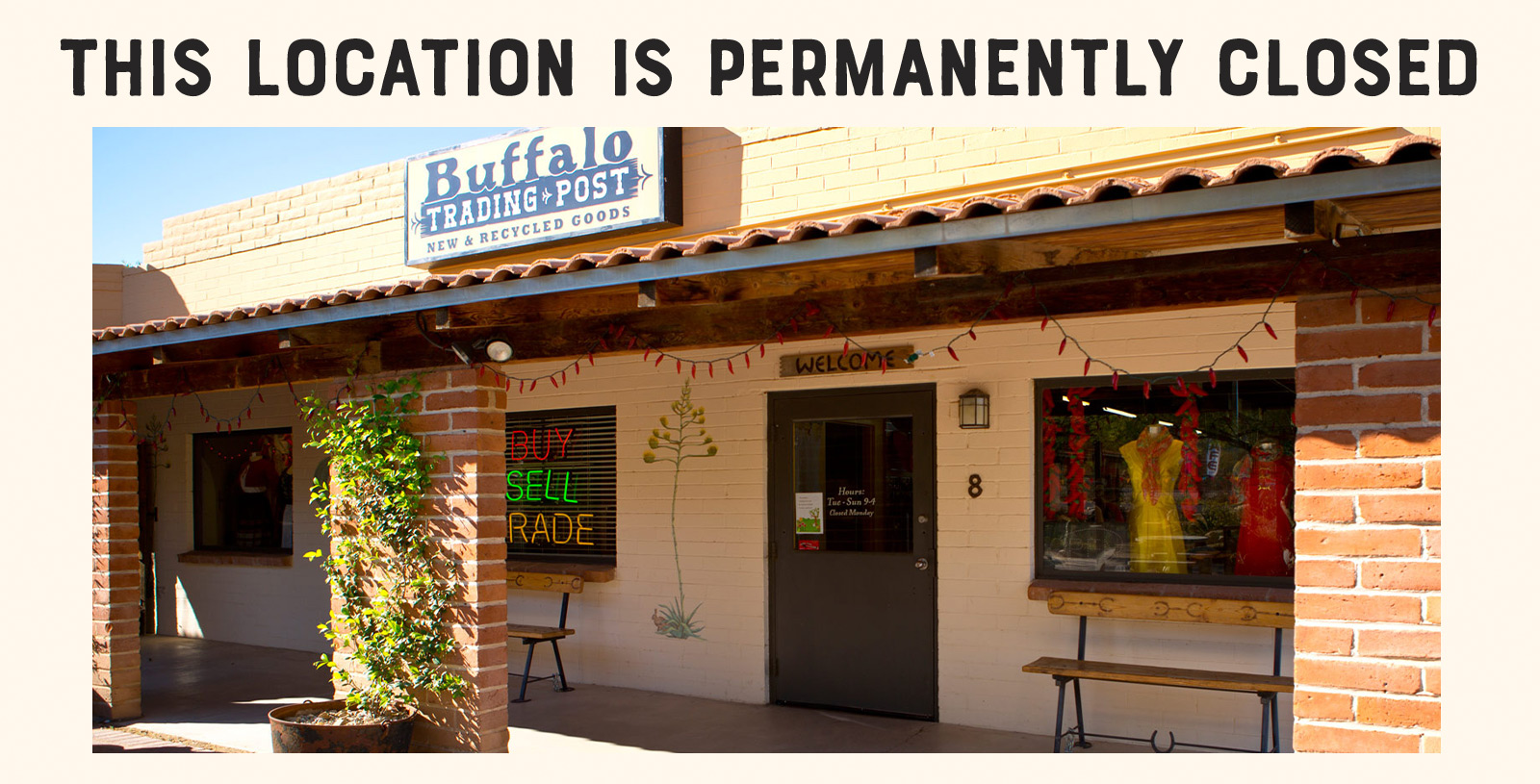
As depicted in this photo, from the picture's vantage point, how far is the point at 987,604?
Result: 677 centimetres

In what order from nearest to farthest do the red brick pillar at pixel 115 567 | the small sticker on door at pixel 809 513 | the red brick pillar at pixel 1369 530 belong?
the red brick pillar at pixel 1369 530, the red brick pillar at pixel 115 567, the small sticker on door at pixel 809 513

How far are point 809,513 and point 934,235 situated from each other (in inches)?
161

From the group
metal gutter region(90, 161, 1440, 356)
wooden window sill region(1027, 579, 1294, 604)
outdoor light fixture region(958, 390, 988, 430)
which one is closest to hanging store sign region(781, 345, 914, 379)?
outdoor light fixture region(958, 390, 988, 430)

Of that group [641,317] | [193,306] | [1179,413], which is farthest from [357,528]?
[193,306]

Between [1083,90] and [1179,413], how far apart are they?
2.34m

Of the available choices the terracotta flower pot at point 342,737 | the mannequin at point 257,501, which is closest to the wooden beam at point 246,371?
the terracotta flower pot at point 342,737

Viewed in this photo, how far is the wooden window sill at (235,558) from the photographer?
1066 centimetres

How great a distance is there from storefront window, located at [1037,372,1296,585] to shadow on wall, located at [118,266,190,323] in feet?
27.5

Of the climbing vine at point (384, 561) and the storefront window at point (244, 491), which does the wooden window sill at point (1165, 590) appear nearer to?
the climbing vine at point (384, 561)

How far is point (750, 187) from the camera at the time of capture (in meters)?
7.53

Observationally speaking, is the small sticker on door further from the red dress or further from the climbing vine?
the climbing vine

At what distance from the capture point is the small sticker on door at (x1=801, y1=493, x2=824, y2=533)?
7.55m

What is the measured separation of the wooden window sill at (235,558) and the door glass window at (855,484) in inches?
214

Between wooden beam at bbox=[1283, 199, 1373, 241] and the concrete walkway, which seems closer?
wooden beam at bbox=[1283, 199, 1373, 241]
